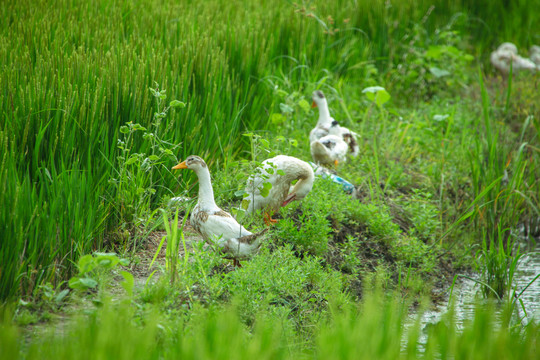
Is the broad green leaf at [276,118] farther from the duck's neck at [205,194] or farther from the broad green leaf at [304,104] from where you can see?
the duck's neck at [205,194]

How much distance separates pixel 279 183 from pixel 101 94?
1262 millimetres

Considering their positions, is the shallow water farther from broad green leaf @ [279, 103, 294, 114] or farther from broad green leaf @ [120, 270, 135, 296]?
broad green leaf @ [279, 103, 294, 114]

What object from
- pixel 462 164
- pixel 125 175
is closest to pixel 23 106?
pixel 125 175

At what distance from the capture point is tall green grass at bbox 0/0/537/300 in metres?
3.09

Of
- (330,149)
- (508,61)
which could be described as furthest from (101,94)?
(508,61)

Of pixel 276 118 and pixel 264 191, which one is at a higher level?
pixel 264 191

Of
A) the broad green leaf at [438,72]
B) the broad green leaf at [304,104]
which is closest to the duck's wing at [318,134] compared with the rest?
the broad green leaf at [304,104]

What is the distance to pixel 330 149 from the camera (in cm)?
512

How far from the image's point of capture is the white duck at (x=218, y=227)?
134 inches

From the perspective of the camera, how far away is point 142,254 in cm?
376

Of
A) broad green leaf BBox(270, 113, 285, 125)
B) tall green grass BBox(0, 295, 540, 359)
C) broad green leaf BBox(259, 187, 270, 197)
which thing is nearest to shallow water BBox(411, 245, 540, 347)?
tall green grass BBox(0, 295, 540, 359)

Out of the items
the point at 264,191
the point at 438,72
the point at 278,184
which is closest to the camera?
the point at 264,191

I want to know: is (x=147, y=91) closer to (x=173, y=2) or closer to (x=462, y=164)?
(x=173, y=2)

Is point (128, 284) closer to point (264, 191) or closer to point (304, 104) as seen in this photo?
point (264, 191)
